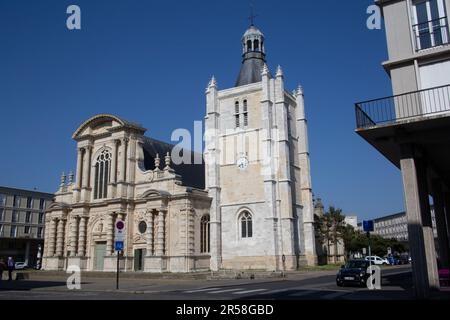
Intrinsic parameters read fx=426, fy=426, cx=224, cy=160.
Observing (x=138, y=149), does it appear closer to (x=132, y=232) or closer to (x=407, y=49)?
(x=132, y=232)

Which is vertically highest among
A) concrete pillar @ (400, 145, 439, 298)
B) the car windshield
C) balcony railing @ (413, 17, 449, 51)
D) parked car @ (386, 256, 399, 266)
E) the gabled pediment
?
the gabled pediment

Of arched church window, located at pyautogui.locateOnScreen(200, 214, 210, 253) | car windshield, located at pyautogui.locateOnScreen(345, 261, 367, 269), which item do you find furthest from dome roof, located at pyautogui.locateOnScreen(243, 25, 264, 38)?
car windshield, located at pyautogui.locateOnScreen(345, 261, 367, 269)

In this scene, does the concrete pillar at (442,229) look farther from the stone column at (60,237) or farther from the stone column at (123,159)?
the stone column at (60,237)

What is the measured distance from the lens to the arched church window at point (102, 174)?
4022 cm

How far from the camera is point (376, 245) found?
236ft

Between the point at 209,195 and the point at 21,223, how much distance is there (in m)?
40.5

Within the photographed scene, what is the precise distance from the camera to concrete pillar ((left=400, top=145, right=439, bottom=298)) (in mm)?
12914

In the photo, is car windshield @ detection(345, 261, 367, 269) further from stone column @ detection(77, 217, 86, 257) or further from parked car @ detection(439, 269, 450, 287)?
stone column @ detection(77, 217, 86, 257)

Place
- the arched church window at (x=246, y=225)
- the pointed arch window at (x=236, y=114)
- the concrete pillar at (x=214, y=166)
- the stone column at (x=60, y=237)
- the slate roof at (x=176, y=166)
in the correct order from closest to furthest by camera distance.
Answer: the concrete pillar at (x=214, y=166) → the arched church window at (x=246, y=225) → the pointed arch window at (x=236, y=114) → the slate roof at (x=176, y=166) → the stone column at (x=60, y=237)

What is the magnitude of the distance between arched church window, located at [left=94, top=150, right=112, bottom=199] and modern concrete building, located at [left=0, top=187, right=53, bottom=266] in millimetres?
27003

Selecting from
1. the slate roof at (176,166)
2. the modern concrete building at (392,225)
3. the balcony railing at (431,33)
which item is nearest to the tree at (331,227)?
the slate roof at (176,166)

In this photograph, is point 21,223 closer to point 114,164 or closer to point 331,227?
point 114,164

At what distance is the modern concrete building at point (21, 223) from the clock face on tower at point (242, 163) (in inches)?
1497
